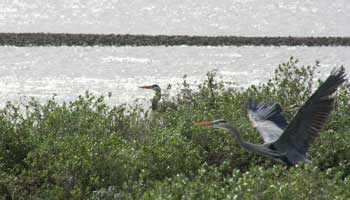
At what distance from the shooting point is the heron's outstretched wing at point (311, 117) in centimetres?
1122

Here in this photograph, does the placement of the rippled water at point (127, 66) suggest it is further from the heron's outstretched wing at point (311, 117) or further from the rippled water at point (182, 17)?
the heron's outstretched wing at point (311, 117)

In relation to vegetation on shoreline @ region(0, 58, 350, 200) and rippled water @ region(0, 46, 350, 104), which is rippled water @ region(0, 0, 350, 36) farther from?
vegetation on shoreline @ region(0, 58, 350, 200)

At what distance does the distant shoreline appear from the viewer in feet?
133

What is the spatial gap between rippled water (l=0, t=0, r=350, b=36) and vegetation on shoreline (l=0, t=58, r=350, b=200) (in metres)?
33.1

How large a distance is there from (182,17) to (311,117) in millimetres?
49131

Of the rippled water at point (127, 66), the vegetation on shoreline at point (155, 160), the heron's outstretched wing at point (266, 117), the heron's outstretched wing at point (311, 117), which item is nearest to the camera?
the vegetation on shoreline at point (155, 160)

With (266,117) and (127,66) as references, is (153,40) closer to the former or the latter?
(127,66)

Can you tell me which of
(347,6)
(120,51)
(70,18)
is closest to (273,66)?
(120,51)

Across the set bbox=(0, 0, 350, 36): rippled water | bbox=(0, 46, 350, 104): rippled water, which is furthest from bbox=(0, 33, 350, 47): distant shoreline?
bbox=(0, 0, 350, 36): rippled water

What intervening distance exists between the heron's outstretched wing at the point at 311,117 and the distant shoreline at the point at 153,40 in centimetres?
2899

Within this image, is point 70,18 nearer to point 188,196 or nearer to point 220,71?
point 220,71

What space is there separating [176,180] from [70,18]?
4962cm

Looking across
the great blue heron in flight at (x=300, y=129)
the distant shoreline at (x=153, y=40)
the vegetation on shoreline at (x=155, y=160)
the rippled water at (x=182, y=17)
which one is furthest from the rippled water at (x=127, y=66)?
the great blue heron in flight at (x=300, y=129)

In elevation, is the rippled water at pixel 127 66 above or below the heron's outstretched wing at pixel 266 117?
below
